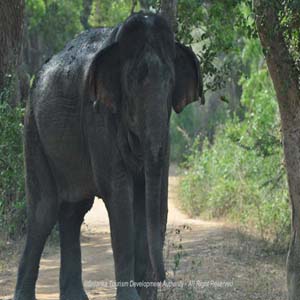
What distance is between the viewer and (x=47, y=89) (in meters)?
7.77

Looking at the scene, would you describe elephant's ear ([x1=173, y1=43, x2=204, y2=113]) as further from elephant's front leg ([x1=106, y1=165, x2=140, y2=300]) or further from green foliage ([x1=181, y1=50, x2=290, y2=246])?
green foliage ([x1=181, y1=50, x2=290, y2=246])

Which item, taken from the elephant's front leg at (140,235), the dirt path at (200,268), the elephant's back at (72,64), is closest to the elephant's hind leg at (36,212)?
the elephant's back at (72,64)

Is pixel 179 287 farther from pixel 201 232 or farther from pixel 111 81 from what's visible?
pixel 201 232

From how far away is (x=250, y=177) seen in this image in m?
15.1

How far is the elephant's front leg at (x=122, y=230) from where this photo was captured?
22.5ft

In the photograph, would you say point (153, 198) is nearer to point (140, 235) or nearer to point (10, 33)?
point (140, 235)

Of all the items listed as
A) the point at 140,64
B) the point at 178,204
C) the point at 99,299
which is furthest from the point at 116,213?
the point at 178,204

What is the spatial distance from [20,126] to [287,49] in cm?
343

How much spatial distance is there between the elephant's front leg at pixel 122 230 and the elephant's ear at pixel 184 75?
64 cm

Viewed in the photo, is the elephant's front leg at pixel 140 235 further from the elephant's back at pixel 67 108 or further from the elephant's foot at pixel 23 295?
the elephant's foot at pixel 23 295

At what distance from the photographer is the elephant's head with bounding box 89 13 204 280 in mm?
6383

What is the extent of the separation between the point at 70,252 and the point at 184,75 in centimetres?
209

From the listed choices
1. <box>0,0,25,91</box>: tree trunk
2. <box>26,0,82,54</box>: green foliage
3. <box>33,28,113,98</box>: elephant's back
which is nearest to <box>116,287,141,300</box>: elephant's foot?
<box>33,28,113,98</box>: elephant's back

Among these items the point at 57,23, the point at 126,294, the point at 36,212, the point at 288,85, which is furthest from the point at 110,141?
the point at 57,23
